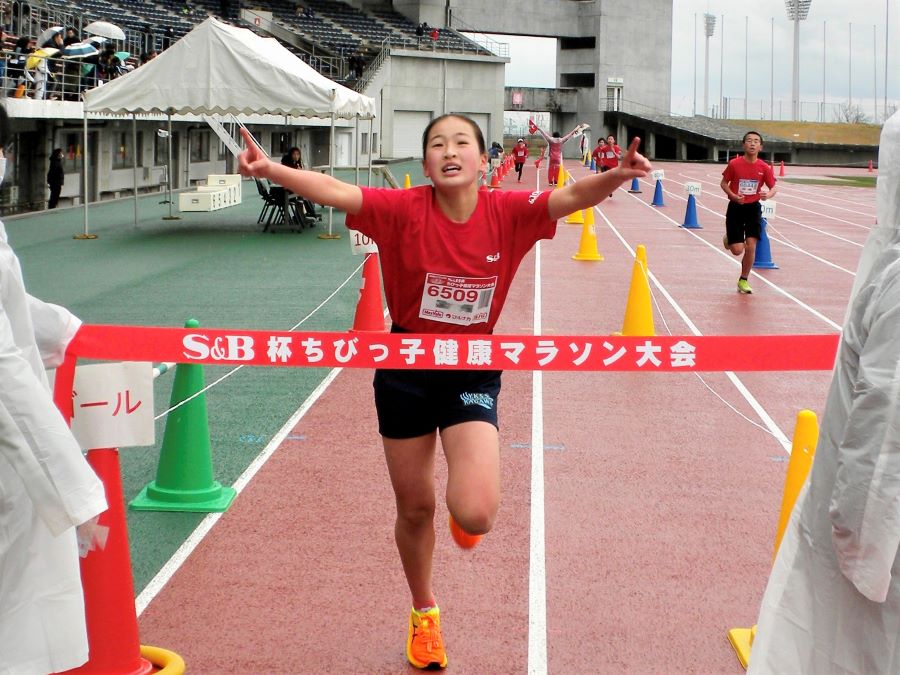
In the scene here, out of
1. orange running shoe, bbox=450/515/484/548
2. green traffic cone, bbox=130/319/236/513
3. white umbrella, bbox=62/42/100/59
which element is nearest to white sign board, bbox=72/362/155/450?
orange running shoe, bbox=450/515/484/548

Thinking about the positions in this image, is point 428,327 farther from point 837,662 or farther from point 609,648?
point 837,662

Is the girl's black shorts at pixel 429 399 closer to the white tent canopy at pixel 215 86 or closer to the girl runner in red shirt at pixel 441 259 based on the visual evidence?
the girl runner in red shirt at pixel 441 259

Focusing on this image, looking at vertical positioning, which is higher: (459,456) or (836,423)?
(836,423)

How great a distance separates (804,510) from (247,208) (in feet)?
96.5

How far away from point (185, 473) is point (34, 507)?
3265 millimetres

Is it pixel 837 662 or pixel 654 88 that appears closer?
pixel 837 662

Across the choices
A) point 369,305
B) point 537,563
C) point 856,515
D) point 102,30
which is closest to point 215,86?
point 102,30

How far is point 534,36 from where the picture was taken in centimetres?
9081

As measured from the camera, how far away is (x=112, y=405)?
14.0 feet

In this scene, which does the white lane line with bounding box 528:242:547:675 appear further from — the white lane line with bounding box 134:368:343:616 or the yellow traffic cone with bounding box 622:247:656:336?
the yellow traffic cone with bounding box 622:247:656:336

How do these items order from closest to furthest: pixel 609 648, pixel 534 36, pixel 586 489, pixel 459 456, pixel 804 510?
1. pixel 804 510
2. pixel 459 456
3. pixel 609 648
4. pixel 586 489
5. pixel 534 36

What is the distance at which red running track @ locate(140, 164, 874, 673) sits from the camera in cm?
481

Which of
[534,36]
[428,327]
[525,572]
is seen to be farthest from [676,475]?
[534,36]

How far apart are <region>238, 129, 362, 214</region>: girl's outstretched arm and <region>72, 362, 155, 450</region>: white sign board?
2.75 ft
